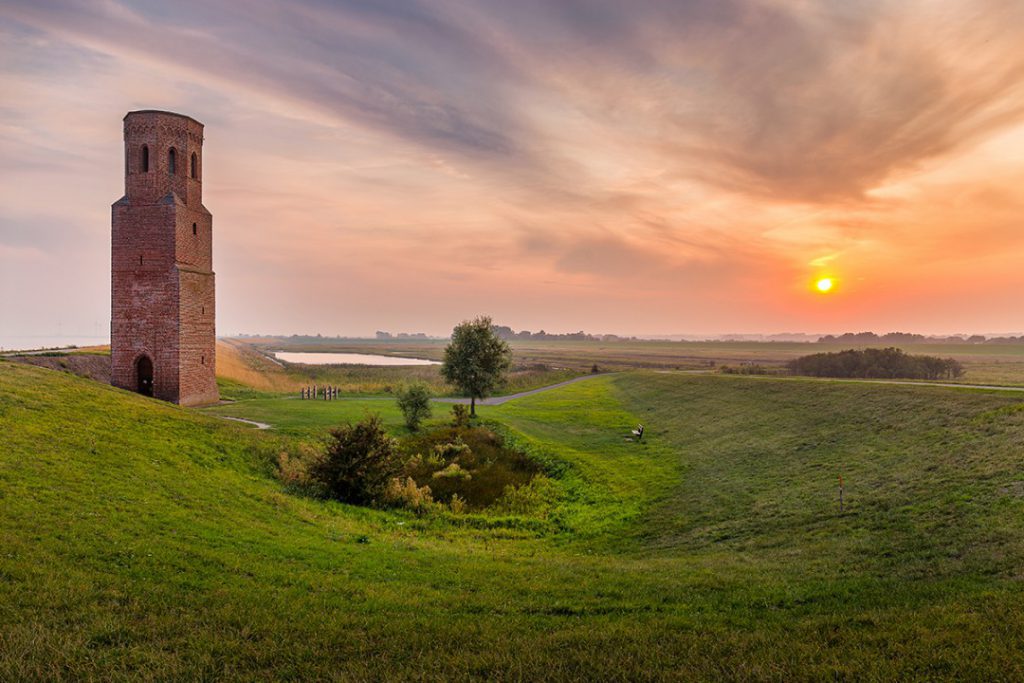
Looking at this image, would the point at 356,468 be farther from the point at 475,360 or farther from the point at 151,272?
the point at 151,272

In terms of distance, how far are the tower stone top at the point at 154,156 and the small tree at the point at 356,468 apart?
2340 cm

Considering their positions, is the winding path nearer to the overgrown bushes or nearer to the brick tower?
the overgrown bushes

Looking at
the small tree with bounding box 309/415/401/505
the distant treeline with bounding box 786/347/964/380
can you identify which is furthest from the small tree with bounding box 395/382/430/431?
the distant treeline with bounding box 786/347/964/380

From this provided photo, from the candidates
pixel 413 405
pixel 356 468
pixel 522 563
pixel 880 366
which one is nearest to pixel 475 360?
pixel 413 405

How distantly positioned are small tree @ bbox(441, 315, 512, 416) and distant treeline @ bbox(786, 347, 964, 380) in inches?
2001

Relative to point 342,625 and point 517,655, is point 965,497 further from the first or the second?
point 342,625

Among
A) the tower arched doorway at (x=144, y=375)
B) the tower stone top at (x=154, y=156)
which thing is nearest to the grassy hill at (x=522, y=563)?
the tower arched doorway at (x=144, y=375)

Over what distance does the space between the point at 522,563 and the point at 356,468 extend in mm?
9634

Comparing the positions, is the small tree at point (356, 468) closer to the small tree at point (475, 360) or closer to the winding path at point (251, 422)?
the winding path at point (251, 422)

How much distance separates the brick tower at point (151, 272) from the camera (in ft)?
107

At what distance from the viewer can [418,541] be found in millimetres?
14695

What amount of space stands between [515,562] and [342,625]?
509 cm

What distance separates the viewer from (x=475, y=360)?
129 feet

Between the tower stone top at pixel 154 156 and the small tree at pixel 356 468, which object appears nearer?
the small tree at pixel 356 468
